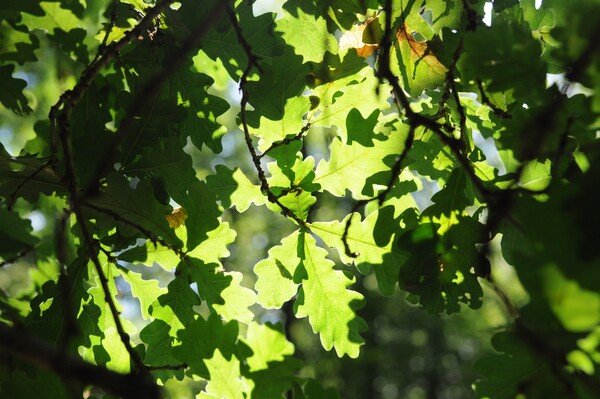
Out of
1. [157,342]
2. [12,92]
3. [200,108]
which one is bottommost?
[157,342]

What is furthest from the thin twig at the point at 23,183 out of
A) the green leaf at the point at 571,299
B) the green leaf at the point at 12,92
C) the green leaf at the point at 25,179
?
the green leaf at the point at 571,299

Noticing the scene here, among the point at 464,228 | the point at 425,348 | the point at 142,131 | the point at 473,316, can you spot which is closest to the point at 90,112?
the point at 142,131

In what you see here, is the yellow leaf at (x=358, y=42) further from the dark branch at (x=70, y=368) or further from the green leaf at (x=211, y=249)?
the dark branch at (x=70, y=368)

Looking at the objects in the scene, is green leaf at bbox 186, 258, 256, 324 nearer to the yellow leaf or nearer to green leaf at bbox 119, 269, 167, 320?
green leaf at bbox 119, 269, 167, 320

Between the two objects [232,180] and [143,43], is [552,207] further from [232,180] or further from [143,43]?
[143,43]

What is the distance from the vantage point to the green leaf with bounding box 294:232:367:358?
1.50 metres

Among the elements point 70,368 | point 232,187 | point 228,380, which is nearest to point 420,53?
point 232,187

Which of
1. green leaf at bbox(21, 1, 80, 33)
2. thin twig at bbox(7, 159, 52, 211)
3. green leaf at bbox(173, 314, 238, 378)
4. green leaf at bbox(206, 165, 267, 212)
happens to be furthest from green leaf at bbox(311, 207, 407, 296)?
green leaf at bbox(21, 1, 80, 33)

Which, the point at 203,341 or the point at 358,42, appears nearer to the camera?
the point at 203,341

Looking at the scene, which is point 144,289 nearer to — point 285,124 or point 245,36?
point 285,124

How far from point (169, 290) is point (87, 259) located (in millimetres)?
244

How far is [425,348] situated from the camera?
45.5 ft

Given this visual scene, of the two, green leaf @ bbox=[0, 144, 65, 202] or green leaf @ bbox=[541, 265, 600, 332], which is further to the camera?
green leaf @ bbox=[0, 144, 65, 202]

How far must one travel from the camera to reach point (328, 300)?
1.51 m
